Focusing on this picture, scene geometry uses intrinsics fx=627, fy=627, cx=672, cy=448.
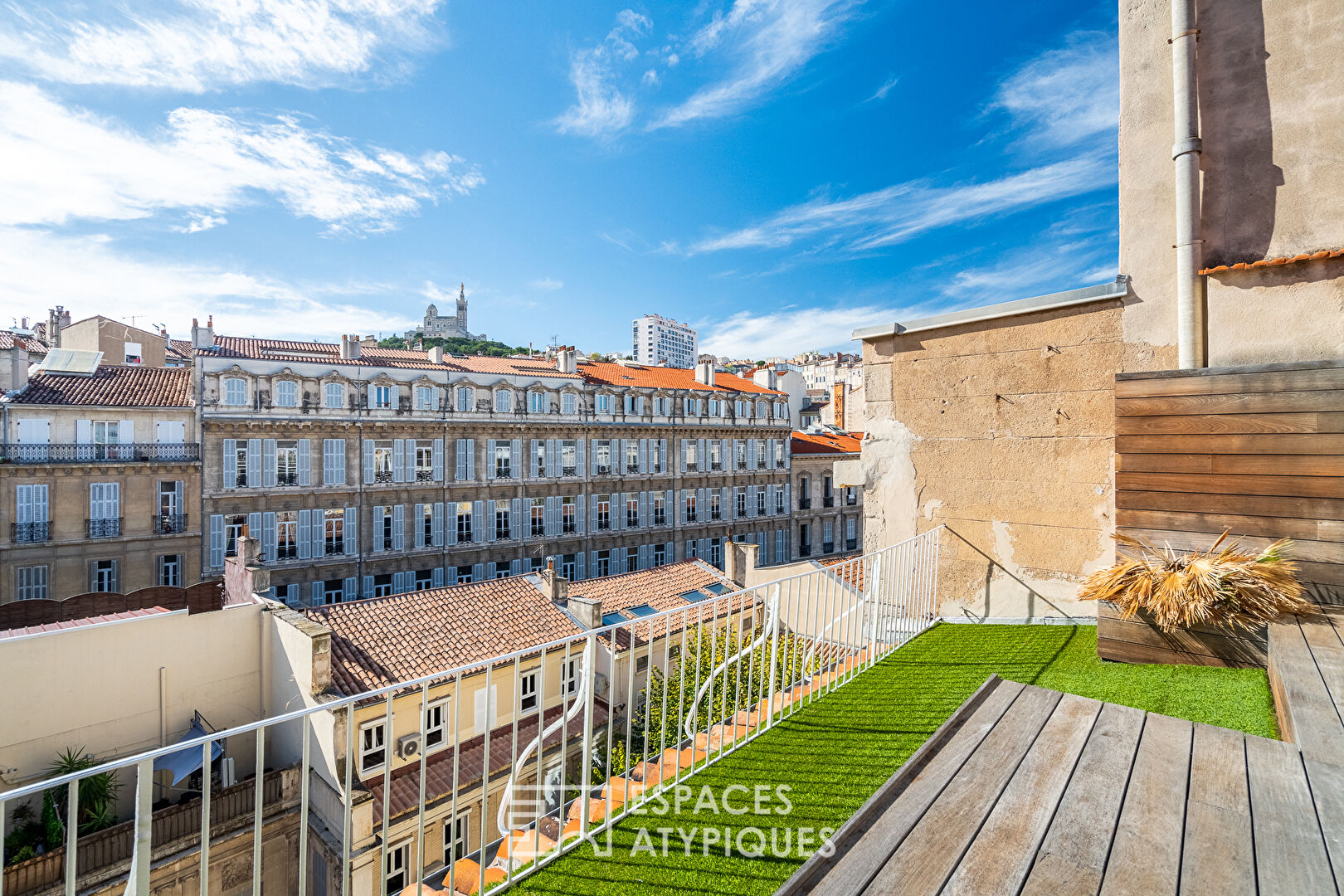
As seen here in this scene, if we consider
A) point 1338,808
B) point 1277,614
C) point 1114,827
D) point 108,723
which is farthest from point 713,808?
point 108,723

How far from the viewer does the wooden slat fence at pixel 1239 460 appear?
4070 mm

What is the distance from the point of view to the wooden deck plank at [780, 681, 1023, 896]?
2.04 meters

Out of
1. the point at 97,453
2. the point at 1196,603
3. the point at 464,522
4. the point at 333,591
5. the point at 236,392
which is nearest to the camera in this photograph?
the point at 1196,603

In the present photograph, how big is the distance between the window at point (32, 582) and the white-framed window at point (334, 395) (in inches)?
352

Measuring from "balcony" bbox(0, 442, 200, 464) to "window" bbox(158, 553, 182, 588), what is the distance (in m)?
3.10

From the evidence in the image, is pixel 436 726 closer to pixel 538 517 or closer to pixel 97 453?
pixel 538 517

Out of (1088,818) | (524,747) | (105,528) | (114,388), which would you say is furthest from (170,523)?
(1088,818)

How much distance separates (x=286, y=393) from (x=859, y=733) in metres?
23.0

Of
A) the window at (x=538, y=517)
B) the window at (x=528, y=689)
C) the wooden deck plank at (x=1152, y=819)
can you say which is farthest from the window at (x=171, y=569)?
the wooden deck plank at (x=1152, y=819)

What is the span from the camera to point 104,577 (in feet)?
63.2

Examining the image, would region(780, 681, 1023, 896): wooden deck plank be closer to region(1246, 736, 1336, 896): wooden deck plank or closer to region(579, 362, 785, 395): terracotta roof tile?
region(1246, 736, 1336, 896): wooden deck plank

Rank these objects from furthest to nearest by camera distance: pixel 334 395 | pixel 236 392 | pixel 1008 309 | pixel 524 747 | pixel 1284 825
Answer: pixel 334 395, pixel 236 392, pixel 524 747, pixel 1008 309, pixel 1284 825

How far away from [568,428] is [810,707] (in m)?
23.9

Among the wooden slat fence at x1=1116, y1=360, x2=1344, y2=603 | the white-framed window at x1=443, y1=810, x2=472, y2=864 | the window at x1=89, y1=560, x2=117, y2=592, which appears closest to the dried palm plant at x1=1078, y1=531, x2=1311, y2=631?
the wooden slat fence at x1=1116, y1=360, x2=1344, y2=603
